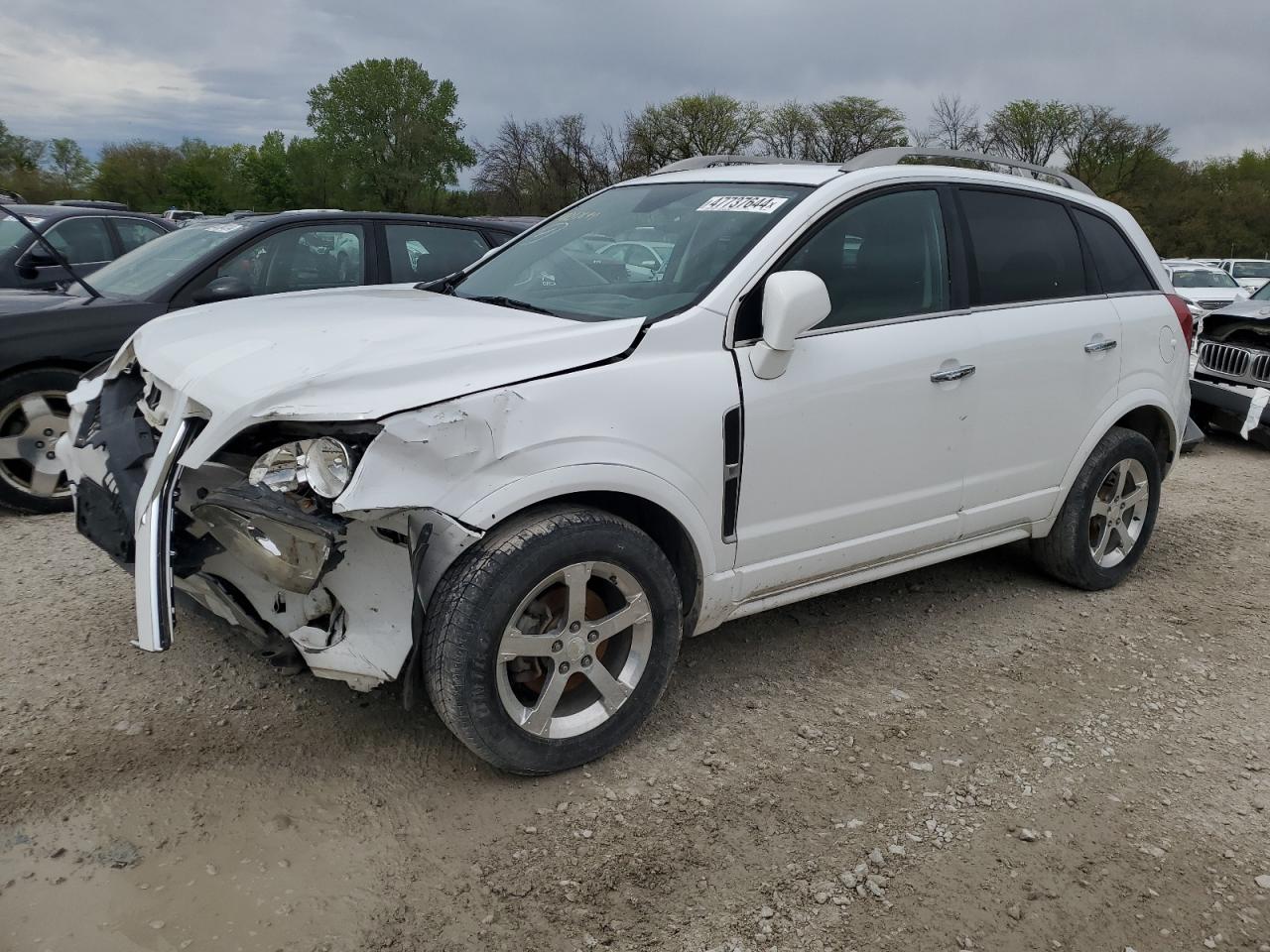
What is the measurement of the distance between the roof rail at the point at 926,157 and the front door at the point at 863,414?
194 mm

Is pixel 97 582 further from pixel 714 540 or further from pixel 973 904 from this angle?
pixel 973 904

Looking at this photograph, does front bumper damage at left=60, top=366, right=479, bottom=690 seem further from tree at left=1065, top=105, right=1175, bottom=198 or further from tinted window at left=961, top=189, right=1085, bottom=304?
tree at left=1065, top=105, right=1175, bottom=198

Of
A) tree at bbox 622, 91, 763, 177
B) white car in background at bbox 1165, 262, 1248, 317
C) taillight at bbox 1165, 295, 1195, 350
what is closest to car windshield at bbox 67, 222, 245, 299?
taillight at bbox 1165, 295, 1195, 350

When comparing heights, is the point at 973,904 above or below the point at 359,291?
below

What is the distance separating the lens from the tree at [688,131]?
50.9 meters

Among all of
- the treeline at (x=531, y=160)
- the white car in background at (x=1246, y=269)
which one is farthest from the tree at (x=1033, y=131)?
the white car in background at (x=1246, y=269)

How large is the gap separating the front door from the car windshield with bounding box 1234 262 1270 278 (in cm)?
2811

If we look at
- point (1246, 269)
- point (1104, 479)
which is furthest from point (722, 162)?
point (1246, 269)

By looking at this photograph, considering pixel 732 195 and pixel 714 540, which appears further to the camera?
pixel 732 195

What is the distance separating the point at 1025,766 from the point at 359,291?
122 inches

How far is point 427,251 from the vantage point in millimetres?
6660

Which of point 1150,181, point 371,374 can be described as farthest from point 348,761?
point 1150,181

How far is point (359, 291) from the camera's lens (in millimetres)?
4121

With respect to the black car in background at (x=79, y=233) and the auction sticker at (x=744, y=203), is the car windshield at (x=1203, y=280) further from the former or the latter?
the auction sticker at (x=744, y=203)
